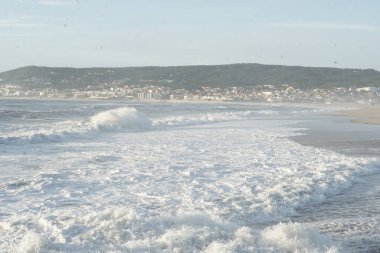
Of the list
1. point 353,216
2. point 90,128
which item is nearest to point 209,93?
point 90,128

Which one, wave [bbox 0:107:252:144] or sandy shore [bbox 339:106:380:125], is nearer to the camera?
wave [bbox 0:107:252:144]

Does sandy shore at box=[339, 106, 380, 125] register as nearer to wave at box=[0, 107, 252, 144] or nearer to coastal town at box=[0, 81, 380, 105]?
wave at box=[0, 107, 252, 144]

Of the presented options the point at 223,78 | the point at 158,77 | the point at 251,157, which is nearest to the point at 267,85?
the point at 223,78

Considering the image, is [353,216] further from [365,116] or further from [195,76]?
[195,76]

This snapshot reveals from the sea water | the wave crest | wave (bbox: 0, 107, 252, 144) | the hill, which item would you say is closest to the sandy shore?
wave (bbox: 0, 107, 252, 144)

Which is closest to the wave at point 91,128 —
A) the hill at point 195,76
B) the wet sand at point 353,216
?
the wet sand at point 353,216

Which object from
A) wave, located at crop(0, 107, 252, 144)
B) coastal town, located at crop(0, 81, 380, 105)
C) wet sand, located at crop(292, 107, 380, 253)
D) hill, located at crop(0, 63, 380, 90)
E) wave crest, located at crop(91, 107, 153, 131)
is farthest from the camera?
hill, located at crop(0, 63, 380, 90)
